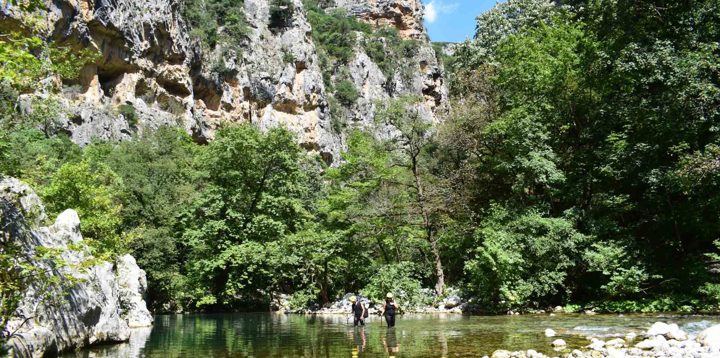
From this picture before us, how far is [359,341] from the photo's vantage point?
1401 cm

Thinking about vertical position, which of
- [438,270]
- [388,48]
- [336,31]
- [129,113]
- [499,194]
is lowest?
[438,270]

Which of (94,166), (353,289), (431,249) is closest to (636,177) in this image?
(431,249)

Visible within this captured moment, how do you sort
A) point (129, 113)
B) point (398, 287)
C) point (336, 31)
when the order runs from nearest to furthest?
point (398, 287)
point (129, 113)
point (336, 31)

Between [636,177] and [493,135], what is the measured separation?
6.56m

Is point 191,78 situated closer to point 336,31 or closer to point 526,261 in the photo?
point 336,31

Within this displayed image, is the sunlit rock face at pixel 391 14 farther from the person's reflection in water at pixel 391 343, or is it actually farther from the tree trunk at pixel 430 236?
the person's reflection in water at pixel 391 343

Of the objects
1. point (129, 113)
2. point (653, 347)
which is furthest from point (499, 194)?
point (129, 113)

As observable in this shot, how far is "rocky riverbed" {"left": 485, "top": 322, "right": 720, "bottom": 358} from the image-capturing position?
31.5 ft

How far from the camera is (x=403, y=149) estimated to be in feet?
90.9

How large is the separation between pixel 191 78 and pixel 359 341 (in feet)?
191

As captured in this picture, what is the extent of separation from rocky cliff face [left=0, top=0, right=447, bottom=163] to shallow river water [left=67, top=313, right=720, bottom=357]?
62.3 ft

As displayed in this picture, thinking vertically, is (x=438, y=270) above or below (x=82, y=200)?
below

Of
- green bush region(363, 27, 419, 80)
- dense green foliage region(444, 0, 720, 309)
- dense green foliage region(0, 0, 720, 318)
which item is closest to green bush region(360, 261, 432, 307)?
dense green foliage region(0, 0, 720, 318)

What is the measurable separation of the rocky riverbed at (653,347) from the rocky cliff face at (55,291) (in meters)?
7.94
